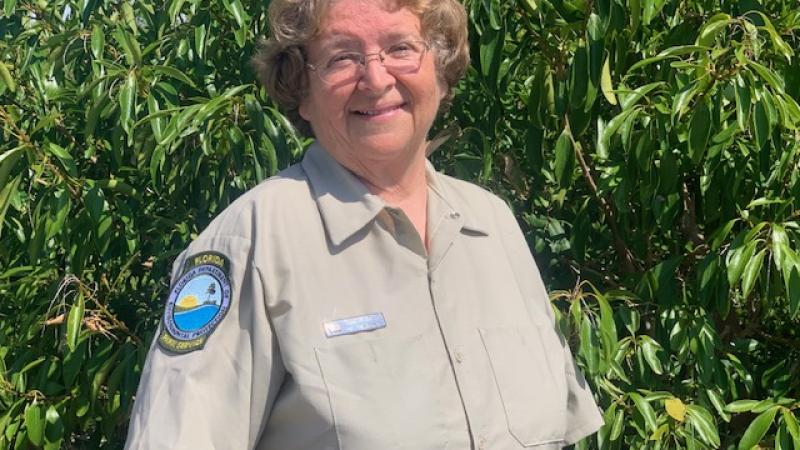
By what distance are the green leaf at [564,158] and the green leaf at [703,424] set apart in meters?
0.56

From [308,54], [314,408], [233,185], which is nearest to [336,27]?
[308,54]

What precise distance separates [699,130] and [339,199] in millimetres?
898

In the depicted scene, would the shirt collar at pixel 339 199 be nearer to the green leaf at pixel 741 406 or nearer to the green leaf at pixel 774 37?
the green leaf at pixel 774 37

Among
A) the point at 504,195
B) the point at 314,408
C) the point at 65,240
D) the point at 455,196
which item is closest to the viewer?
the point at 314,408

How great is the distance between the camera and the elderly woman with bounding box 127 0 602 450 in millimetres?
1751

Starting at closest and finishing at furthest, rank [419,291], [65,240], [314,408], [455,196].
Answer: [314,408] < [419,291] < [455,196] < [65,240]

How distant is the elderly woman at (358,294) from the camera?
1.75 meters

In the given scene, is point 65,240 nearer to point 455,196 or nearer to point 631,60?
point 455,196

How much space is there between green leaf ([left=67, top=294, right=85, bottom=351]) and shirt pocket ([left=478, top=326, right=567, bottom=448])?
1.02 meters

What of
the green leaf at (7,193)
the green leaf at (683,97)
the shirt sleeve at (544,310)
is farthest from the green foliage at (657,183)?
the green leaf at (7,193)

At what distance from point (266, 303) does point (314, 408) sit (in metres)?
0.16

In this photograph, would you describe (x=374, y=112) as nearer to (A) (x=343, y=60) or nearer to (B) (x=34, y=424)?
(A) (x=343, y=60)

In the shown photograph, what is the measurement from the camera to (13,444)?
300 cm

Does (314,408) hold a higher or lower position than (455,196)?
lower
